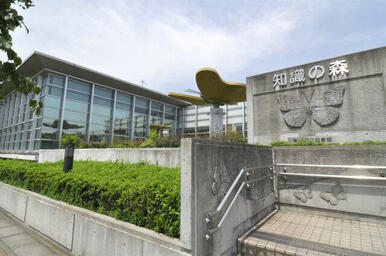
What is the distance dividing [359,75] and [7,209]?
513 inches

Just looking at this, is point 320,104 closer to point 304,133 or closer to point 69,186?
point 304,133

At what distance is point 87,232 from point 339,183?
5212 millimetres

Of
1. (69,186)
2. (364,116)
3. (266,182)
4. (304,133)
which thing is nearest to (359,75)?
(364,116)

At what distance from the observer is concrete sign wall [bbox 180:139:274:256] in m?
2.38

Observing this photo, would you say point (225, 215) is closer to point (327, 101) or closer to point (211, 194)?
point (211, 194)

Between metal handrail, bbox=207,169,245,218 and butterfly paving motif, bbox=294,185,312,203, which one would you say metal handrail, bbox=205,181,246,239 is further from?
butterfly paving motif, bbox=294,185,312,203

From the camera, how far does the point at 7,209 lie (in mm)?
6207

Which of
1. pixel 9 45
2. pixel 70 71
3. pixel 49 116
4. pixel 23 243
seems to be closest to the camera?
pixel 9 45

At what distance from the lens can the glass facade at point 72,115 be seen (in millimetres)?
18297

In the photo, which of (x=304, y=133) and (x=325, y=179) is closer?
(x=325, y=179)

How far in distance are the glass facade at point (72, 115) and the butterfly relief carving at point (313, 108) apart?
11208mm

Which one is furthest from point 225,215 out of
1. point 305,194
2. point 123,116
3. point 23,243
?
point 123,116

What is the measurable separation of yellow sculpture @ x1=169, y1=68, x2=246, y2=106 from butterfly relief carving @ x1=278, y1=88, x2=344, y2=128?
4.59m

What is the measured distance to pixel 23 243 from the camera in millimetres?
4164
